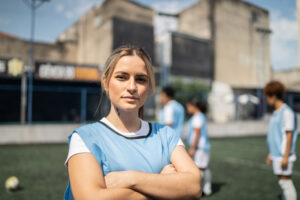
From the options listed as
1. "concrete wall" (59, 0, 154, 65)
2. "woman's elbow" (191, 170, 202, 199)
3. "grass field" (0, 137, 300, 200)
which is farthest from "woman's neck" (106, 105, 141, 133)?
"concrete wall" (59, 0, 154, 65)

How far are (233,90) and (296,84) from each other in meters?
14.4

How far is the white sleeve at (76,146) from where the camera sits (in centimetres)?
138

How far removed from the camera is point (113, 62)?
1.53 m

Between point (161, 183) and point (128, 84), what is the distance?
23.7 inches

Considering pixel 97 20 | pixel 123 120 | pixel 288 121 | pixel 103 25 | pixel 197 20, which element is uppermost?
pixel 197 20

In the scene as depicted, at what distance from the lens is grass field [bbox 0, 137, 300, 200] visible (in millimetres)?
4898

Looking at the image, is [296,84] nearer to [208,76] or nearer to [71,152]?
[208,76]

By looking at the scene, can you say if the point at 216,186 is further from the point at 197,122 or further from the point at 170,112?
the point at 170,112

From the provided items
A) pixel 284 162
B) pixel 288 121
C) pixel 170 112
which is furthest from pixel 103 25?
pixel 284 162

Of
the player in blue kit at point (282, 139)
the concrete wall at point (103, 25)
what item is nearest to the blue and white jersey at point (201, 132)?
the player in blue kit at point (282, 139)

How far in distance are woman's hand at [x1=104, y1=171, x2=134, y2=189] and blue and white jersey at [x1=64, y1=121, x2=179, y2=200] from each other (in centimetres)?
5

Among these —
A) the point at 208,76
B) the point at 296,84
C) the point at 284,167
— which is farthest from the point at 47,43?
the point at 296,84

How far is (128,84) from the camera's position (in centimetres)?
148

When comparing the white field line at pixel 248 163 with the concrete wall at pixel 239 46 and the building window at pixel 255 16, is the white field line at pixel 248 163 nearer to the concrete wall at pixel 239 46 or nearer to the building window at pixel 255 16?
the concrete wall at pixel 239 46
